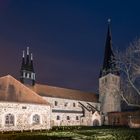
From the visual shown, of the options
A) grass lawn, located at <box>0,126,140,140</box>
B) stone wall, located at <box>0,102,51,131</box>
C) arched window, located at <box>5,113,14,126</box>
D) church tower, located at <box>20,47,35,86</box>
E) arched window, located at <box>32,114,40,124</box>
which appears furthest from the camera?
church tower, located at <box>20,47,35,86</box>

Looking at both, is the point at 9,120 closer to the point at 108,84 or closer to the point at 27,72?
the point at 27,72

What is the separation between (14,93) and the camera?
3297cm

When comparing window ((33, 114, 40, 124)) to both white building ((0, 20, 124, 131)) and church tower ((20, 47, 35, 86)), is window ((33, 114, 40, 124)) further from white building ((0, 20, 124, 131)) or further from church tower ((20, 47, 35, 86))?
church tower ((20, 47, 35, 86))

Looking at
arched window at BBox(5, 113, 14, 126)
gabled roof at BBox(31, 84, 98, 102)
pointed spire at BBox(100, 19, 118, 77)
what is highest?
pointed spire at BBox(100, 19, 118, 77)

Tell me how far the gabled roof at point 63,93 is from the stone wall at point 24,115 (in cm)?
1668

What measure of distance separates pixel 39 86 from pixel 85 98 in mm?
13069

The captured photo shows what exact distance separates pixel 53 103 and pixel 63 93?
4698mm

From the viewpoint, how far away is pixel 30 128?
33.0 m

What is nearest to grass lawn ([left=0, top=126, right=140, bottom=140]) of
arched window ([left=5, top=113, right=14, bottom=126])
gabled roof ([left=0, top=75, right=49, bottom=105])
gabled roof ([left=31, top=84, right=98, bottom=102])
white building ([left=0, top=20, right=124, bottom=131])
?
arched window ([left=5, top=113, right=14, bottom=126])

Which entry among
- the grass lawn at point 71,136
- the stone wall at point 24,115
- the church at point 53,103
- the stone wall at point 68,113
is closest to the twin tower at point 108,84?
the church at point 53,103

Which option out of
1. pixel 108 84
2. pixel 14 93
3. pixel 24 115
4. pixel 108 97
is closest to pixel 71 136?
pixel 24 115

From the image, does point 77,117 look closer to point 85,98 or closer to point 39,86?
point 85,98

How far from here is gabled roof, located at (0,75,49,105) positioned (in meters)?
32.1

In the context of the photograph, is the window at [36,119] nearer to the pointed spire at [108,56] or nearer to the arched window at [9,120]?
the arched window at [9,120]
